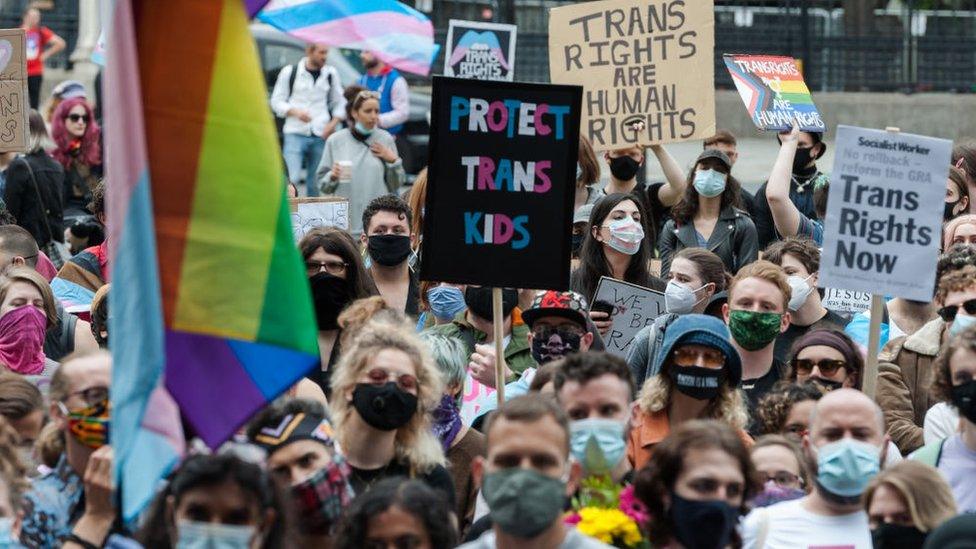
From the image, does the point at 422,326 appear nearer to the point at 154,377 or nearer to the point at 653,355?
the point at 653,355

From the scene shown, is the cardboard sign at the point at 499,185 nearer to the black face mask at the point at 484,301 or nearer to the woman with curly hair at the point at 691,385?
the woman with curly hair at the point at 691,385

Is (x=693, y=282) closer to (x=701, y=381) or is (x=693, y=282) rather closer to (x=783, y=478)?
(x=701, y=381)

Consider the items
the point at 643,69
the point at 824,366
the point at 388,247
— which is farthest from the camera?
the point at 643,69

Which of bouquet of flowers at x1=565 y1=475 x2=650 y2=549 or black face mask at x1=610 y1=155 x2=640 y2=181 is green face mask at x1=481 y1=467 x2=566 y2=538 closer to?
bouquet of flowers at x1=565 y1=475 x2=650 y2=549

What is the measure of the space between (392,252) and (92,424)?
3.91 m

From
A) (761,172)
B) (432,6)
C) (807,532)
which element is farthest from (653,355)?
(432,6)

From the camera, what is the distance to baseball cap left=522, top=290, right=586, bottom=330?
8039mm

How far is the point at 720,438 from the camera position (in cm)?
577

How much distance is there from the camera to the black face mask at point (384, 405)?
6566 millimetres

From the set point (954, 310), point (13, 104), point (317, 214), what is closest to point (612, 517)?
point (954, 310)

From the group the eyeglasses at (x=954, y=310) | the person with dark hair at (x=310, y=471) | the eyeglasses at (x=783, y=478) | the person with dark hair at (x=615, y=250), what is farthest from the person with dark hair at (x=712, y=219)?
the person with dark hair at (x=310, y=471)

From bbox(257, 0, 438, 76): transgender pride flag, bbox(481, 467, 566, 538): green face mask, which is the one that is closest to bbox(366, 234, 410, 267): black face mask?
bbox(257, 0, 438, 76): transgender pride flag

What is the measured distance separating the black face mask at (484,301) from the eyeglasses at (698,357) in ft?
5.08

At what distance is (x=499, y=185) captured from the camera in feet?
24.9
